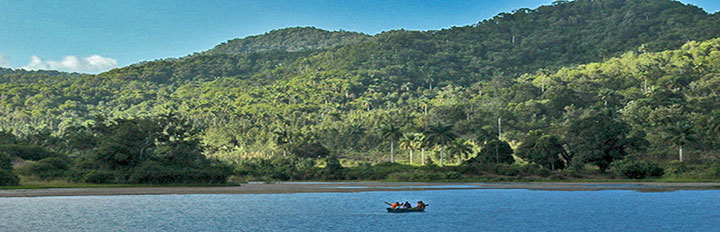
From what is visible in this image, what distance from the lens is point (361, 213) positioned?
58.5 metres

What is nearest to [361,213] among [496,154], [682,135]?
[496,154]

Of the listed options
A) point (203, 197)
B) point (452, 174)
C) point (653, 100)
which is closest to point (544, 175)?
point (452, 174)

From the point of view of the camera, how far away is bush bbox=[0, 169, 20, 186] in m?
78.0

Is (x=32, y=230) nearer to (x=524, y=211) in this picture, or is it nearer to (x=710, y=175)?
(x=524, y=211)

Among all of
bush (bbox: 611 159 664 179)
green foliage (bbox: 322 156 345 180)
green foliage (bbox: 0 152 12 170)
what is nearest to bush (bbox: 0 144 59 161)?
green foliage (bbox: 0 152 12 170)

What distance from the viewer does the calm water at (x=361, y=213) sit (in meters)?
48.2

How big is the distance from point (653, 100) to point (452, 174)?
8809 centimetres

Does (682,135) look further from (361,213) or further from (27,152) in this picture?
(27,152)

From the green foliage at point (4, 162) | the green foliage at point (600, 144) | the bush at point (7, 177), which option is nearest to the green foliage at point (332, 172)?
the green foliage at point (600, 144)

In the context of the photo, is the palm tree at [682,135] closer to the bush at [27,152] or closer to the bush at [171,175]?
the bush at [171,175]

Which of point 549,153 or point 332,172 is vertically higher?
point 549,153

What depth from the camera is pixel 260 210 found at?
199 ft

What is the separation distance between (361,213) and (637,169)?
61.9 m

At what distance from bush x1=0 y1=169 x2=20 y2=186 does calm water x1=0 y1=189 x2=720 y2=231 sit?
1348cm
